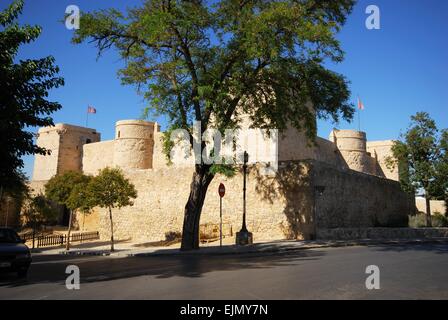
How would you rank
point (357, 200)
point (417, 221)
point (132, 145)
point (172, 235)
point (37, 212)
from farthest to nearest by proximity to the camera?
point (132, 145), point (37, 212), point (417, 221), point (172, 235), point (357, 200)

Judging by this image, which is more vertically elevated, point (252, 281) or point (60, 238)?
point (252, 281)

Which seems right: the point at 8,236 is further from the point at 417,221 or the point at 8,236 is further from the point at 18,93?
the point at 417,221

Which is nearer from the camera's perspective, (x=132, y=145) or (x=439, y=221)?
(x=439, y=221)

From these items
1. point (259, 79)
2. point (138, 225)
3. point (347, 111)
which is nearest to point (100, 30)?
point (259, 79)

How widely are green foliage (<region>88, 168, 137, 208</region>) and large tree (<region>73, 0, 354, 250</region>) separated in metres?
4.96

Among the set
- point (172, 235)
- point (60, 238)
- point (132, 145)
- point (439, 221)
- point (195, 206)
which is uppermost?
point (132, 145)

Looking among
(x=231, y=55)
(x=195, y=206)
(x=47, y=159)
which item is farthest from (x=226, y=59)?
(x=47, y=159)

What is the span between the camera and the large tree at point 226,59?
15164mm

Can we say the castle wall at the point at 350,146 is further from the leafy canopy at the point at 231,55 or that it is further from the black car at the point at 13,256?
the black car at the point at 13,256

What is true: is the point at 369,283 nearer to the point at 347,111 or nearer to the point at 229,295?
the point at 229,295

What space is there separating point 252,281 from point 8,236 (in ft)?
22.7

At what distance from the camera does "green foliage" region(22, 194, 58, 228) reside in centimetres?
2975

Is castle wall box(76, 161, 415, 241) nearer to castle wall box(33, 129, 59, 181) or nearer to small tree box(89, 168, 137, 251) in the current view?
small tree box(89, 168, 137, 251)

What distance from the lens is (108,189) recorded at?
21.1 metres
